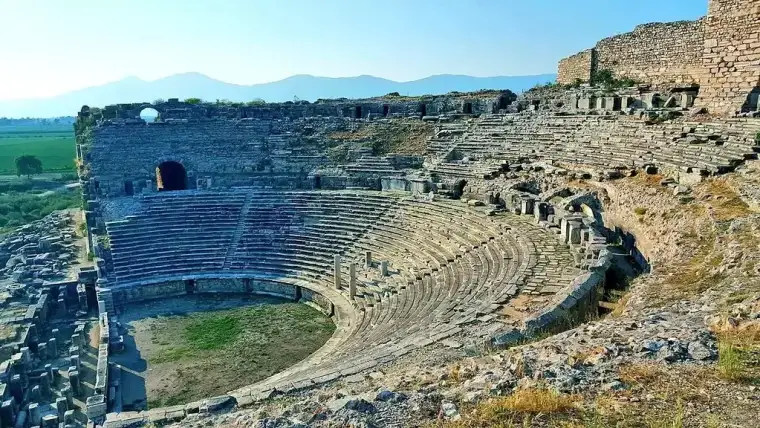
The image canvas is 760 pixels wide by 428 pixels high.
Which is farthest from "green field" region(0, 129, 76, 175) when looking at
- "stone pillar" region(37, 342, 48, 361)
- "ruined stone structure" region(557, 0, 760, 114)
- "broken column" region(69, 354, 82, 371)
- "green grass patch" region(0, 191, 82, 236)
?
"ruined stone structure" region(557, 0, 760, 114)

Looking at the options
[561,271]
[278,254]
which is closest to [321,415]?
[561,271]

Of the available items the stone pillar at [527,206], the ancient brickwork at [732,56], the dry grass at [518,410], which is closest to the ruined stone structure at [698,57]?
the ancient brickwork at [732,56]

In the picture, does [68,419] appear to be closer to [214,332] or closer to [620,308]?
[214,332]

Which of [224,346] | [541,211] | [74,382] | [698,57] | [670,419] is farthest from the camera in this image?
[698,57]

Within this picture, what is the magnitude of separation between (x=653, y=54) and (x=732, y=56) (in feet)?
23.2

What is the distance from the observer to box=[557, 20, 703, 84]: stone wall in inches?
816

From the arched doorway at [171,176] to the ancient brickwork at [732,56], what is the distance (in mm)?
21861

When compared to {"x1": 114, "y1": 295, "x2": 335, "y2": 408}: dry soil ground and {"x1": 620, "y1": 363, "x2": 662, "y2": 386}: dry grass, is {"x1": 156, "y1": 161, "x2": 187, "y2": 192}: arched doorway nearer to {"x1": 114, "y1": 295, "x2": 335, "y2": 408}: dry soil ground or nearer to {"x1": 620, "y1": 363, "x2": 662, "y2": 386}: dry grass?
{"x1": 114, "y1": 295, "x2": 335, "y2": 408}: dry soil ground

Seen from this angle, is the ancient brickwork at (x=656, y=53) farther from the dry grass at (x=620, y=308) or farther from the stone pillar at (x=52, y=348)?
the stone pillar at (x=52, y=348)

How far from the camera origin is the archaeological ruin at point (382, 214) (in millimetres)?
11250

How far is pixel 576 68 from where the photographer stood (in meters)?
26.9

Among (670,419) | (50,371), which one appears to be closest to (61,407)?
(50,371)

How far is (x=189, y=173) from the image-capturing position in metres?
24.6

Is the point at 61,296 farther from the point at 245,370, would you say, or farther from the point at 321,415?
the point at 321,415
